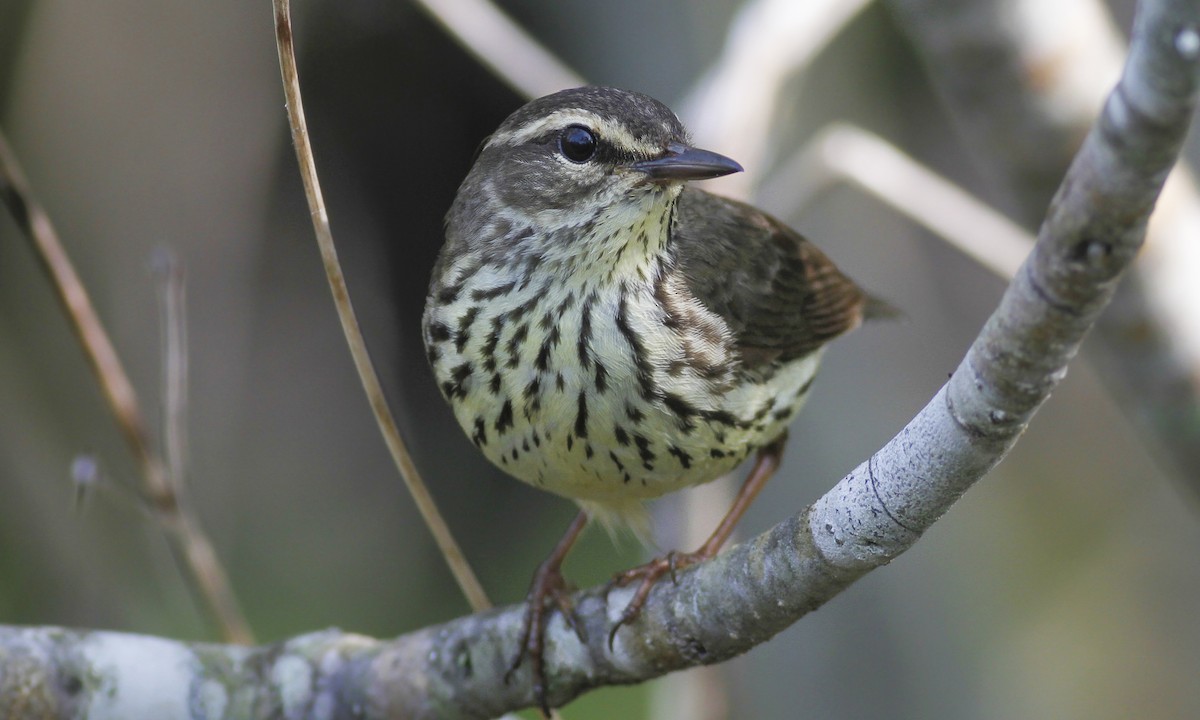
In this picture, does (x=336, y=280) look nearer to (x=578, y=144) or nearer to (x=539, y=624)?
(x=578, y=144)

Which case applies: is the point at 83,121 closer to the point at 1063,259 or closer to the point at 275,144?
the point at 275,144

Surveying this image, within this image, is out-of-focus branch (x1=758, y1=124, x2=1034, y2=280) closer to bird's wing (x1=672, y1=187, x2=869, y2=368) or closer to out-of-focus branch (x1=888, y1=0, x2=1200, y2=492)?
out-of-focus branch (x1=888, y1=0, x2=1200, y2=492)

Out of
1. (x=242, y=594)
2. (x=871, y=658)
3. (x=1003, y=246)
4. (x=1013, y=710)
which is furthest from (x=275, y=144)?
(x=1013, y=710)

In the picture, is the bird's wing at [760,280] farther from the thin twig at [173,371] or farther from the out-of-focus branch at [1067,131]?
the thin twig at [173,371]

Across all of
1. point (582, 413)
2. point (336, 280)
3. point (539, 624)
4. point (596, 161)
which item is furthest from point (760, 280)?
point (336, 280)

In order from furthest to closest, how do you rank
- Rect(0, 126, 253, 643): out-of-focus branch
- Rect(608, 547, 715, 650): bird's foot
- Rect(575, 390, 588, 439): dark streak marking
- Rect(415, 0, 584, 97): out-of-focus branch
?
Rect(415, 0, 584, 97): out-of-focus branch < Rect(0, 126, 253, 643): out-of-focus branch < Rect(575, 390, 588, 439): dark streak marking < Rect(608, 547, 715, 650): bird's foot

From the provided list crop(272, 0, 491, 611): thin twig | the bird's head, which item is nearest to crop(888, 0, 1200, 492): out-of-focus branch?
the bird's head

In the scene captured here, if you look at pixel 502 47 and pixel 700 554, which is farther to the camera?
pixel 502 47
